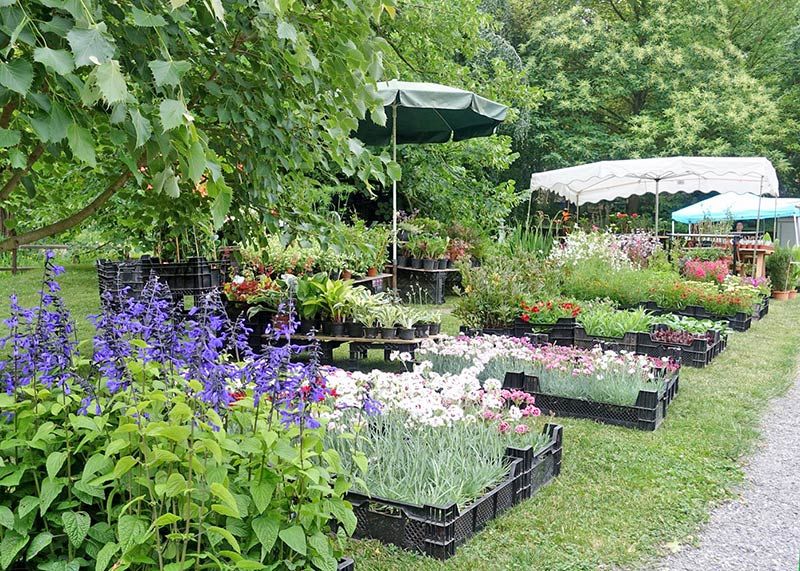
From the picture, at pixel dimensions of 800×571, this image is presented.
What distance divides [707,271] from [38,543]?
9892 mm

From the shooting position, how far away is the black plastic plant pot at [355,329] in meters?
5.41

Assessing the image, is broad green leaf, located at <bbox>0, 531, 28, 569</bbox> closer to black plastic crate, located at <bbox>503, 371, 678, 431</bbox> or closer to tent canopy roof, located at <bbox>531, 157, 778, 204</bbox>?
black plastic crate, located at <bbox>503, 371, 678, 431</bbox>

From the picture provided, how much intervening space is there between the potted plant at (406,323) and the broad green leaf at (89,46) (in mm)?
4319

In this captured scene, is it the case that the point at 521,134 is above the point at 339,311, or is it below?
above

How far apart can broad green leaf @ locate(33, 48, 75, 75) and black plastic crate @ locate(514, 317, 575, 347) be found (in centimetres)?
582

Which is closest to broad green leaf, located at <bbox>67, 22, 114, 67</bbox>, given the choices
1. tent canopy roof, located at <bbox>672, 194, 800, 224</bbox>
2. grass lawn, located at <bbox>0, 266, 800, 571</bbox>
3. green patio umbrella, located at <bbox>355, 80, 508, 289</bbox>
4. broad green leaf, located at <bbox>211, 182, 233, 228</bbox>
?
broad green leaf, located at <bbox>211, 182, 233, 228</bbox>

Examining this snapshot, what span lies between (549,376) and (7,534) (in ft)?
12.3

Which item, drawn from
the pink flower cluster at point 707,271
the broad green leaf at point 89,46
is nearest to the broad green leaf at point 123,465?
the broad green leaf at point 89,46

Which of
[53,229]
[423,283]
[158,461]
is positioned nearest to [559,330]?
[423,283]

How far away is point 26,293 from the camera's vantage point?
973cm

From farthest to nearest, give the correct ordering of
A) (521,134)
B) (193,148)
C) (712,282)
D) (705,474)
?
(521,134) → (712,282) → (705,474) → (193,148)

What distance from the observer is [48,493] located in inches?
69.5

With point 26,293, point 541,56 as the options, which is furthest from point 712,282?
point 541,56

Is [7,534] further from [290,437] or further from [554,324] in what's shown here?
[554,324]
